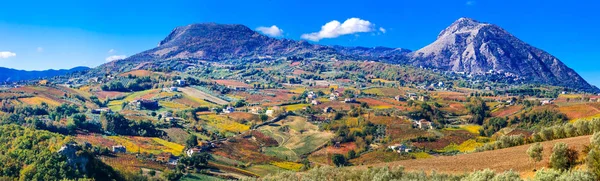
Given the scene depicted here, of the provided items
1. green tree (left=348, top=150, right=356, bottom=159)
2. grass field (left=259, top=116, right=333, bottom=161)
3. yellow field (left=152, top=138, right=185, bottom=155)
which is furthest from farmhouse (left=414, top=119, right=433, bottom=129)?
yellow field (left=152, top=138, right=185, bottom=155)

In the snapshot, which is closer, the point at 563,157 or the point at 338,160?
the point at 563,157

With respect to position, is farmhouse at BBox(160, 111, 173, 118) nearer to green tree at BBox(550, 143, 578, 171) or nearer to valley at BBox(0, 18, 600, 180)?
valley at BBox(0, 18, 600, 180)

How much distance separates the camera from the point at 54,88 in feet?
634

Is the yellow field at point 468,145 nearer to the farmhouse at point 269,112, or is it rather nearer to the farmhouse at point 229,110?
the farmhouse at point 269,112

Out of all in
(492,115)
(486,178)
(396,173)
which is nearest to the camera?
(486,178)

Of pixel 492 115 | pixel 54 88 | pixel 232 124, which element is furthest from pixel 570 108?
pixel 54 88

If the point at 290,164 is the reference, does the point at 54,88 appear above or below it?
above

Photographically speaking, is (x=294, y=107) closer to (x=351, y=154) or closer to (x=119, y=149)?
(x=351, y=154)

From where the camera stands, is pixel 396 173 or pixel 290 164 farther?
pixel 290 164

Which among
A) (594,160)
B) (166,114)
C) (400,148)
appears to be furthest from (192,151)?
(594,160)

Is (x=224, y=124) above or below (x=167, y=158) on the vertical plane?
above

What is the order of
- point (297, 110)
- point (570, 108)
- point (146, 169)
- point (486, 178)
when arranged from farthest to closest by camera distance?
point (297, 110) < point (570, 108) < point (146, 169) < point (486, 178)

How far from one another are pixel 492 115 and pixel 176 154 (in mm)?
100932

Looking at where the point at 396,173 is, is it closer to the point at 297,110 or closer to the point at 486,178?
the point at 486,178
